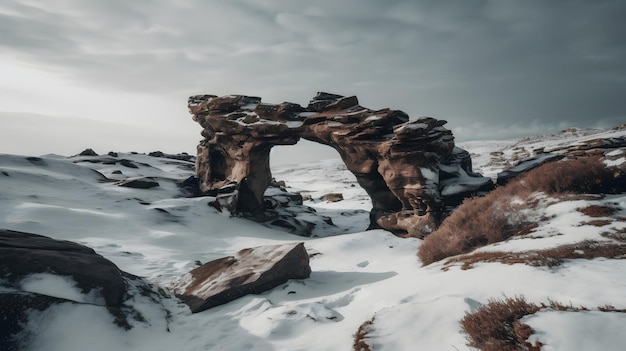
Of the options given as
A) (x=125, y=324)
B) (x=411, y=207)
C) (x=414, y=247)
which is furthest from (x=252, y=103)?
(x=125, y=324)

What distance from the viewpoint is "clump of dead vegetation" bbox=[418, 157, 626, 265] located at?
10.0 m

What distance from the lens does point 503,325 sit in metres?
4.21

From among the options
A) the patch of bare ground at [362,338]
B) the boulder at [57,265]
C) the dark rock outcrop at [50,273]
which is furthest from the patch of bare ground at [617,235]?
the boulder at [57,265]

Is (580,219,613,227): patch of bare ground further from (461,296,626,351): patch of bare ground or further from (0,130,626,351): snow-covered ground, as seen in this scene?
(461,296,626,351): patch of bare ground

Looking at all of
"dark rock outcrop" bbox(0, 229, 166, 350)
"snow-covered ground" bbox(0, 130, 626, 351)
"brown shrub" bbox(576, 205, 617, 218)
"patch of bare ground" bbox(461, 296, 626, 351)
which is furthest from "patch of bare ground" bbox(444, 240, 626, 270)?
"dark rock outcrop" bbox(0, 229, 166, 350)

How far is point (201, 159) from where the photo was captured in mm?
32844

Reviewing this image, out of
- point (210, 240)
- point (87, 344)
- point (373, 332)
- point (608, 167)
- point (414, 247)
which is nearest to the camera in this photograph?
point (373, 332)

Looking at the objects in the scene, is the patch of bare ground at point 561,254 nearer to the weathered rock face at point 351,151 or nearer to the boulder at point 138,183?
the weathered rock face at point 351,151

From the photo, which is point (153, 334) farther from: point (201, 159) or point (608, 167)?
point (201, 159)

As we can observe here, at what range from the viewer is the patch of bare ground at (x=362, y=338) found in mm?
5000

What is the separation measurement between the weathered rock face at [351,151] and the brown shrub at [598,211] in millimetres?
9875

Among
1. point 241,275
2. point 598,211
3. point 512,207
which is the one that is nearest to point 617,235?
point 598,211

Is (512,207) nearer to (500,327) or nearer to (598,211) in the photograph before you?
(598,211)

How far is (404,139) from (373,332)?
16250mm
